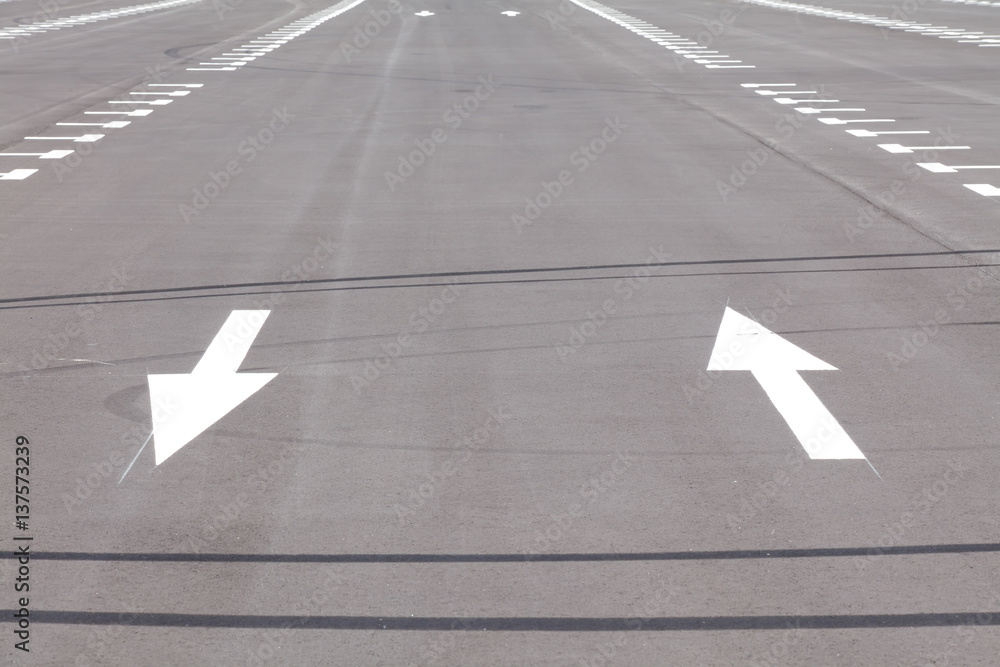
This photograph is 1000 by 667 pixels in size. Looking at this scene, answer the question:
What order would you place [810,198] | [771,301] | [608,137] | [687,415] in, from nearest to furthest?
[687,415], [771,301], [810,198], [608,137]

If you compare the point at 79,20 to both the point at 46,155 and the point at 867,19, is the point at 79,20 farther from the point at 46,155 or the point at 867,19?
the point at 46,155

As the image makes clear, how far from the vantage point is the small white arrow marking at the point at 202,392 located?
6.91 m

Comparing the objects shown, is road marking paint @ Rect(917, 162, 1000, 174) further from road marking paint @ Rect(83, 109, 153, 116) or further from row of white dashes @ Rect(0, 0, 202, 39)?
row of white dashes @ Rect(0, 0, 202, 39)

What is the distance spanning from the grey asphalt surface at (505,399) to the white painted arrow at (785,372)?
11 centimetres

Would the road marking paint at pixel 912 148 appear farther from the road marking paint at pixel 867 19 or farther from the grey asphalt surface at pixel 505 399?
the road marking paint at pixel 867 19

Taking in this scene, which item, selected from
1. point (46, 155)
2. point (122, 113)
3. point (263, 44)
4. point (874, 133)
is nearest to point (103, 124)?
point (122, 113)

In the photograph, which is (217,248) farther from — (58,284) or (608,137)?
(608,137)

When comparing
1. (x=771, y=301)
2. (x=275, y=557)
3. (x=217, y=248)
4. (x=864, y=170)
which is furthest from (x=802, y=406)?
(x=864, y=170)

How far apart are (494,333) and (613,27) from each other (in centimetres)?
3131

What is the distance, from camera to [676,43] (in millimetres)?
32156

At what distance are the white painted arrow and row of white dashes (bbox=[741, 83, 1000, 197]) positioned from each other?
19.5 feet

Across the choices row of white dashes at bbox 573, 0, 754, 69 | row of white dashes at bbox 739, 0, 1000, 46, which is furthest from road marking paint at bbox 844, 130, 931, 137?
row of white dashes at bbox 739, 0, 1000, 46

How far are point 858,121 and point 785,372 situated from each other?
38.6 feet

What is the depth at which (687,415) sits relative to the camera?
23.5 ft
